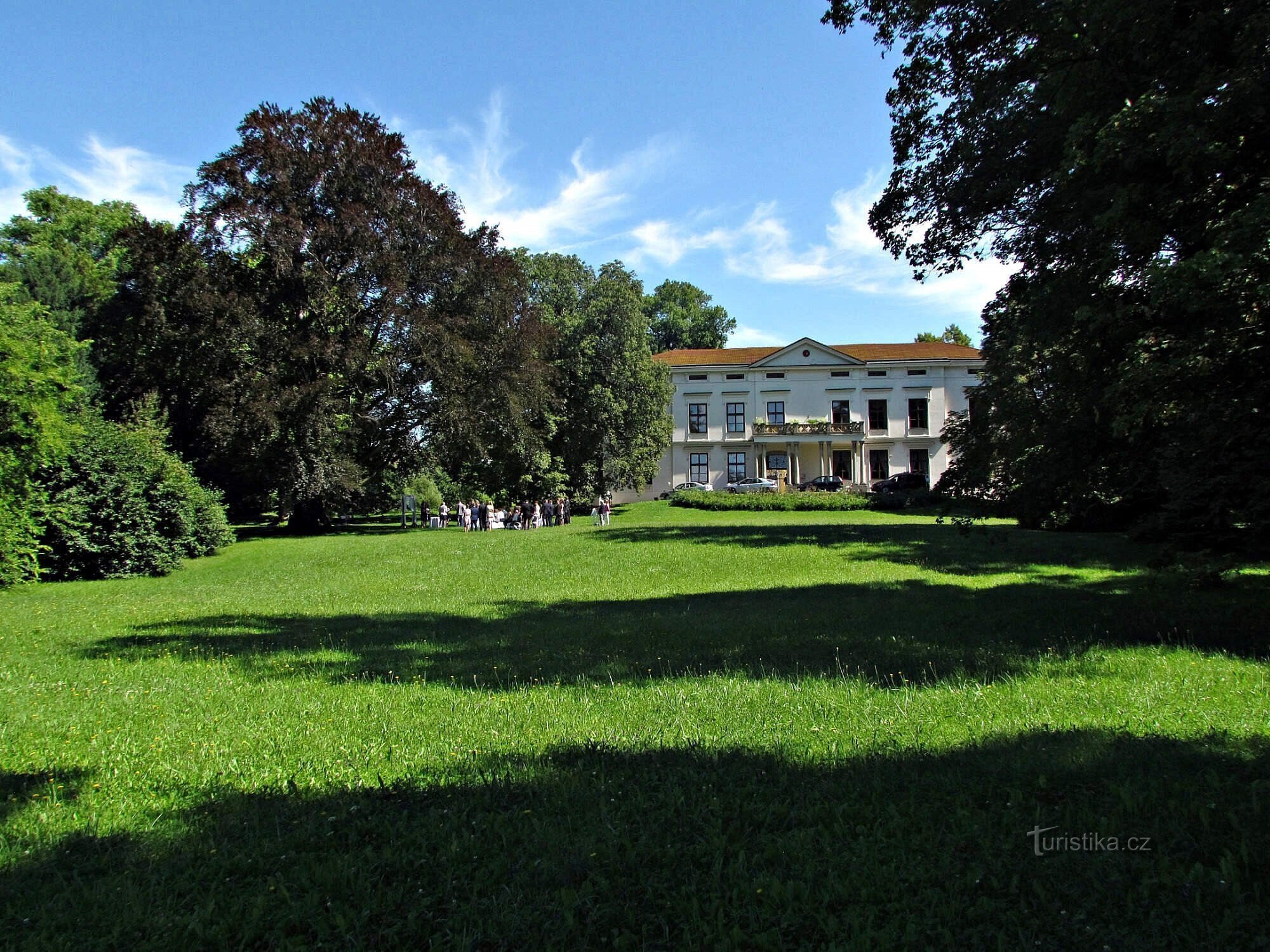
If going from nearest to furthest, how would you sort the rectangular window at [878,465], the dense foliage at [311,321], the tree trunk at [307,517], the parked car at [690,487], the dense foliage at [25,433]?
1. the dense foliage at [25,433]
2. the dense foliage at [311,321]
3. the tree trunk at [307,517]
4. the parked car at [690,487]
5. the rectangular window at [878,465]

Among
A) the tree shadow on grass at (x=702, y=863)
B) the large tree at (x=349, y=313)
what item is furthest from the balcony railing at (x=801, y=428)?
the tree shadow on grass at (x=702, y=863)

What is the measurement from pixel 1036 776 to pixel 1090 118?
22.2 feet

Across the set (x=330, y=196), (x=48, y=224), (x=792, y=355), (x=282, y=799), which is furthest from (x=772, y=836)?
(x=792, y=355)

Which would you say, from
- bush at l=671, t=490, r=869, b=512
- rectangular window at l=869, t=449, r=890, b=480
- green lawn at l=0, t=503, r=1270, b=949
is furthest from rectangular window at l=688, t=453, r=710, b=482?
green lawn at l=0, t=503, r=1270, b=949

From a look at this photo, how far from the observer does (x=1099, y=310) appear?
301 inches

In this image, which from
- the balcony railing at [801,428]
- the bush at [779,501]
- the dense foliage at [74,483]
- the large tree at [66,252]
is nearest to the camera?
the dense foliage at [74,483]

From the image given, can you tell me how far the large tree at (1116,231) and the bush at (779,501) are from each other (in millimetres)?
30300

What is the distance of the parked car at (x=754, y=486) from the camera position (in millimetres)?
55719

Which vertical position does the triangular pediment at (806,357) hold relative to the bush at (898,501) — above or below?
above

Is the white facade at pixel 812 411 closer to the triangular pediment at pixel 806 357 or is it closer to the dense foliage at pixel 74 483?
the triangular pediment at pixel 806 357

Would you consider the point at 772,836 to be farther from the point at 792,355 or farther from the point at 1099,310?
the point at 792,355

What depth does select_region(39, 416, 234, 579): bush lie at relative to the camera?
20.3m

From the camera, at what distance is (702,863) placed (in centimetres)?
364

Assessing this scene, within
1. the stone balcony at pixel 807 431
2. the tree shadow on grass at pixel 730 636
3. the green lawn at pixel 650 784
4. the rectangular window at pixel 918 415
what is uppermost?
the rectangular window at pixel 918 415
